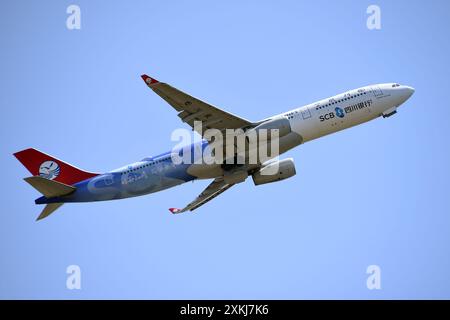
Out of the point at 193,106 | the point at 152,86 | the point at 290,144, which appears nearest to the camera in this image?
the point at 152,86

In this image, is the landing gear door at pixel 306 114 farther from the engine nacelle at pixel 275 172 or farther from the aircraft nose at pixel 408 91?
the aircraft nose at pixel 408 91

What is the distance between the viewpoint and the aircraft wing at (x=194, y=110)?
172 feet

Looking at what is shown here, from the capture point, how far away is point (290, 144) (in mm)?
58844

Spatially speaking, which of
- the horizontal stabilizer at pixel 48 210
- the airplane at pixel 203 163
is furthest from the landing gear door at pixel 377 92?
the horizontal stabilizer at pixel 48 210

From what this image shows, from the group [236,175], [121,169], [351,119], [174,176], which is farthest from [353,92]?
[121,169]

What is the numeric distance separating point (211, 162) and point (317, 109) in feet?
30.6

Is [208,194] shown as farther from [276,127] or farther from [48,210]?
[48,210]

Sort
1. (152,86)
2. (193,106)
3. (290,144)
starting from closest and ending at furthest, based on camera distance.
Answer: (152,86), (193,106), (290,144)

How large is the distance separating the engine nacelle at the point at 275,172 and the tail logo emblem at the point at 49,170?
1633 centimetres

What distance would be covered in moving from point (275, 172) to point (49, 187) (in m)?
18.4

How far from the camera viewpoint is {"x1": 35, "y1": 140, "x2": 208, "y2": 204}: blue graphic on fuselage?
59.2 meters

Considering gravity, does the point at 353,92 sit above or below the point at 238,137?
above

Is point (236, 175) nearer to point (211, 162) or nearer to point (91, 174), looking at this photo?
point (211, 162)

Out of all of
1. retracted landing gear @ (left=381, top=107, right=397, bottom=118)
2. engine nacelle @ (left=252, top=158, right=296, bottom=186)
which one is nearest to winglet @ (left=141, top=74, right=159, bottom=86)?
engine nacelle @ (left=252, top=158, right=296, bottom=186)
